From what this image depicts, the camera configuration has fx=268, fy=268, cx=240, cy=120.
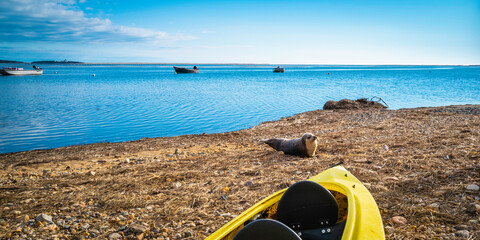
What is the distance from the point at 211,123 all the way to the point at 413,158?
1238cm

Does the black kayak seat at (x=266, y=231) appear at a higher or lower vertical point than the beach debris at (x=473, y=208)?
higher

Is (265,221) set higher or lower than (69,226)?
higher

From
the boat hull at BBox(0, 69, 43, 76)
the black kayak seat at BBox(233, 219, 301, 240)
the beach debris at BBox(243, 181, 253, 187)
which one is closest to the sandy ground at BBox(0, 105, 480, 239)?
the beach debris at BBox(243, 181, 253, 187)

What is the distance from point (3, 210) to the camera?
561 centimetres

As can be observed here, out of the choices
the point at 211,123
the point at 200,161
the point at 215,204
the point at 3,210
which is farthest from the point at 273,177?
the point at 211,123

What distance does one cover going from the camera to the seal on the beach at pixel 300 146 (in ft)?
27.7

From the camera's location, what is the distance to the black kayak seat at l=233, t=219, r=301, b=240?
2355mm

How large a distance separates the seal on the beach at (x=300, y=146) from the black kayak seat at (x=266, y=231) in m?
6.28

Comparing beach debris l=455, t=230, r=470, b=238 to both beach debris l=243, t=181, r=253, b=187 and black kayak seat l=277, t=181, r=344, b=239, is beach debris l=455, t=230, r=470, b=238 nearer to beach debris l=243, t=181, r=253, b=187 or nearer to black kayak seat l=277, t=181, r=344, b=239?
black kayak seat l=277, t=181, r=344, b=239

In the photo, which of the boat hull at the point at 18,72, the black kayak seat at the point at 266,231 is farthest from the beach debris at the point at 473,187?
the boat hull at the point at 18,72

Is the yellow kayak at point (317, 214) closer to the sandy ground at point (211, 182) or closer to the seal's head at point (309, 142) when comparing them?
the sandy ground at point (211, 182)

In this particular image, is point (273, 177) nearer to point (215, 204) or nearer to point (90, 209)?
point (215, 204)

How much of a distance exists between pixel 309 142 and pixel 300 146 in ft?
1.13

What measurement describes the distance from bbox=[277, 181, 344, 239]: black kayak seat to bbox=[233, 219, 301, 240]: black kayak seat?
1.30 m
